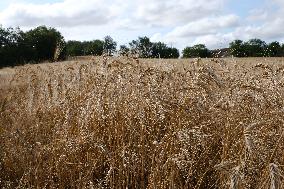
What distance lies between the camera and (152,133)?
374 centimetres

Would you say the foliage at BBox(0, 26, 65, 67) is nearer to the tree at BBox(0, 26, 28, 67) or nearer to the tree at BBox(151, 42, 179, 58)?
the tree at BBox(0, 26, 28, 67)

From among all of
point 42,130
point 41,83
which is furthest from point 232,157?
point 41,83

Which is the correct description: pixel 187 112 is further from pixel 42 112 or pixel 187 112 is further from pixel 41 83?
pixel 41 83

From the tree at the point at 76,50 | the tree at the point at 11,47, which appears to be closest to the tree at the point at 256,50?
the tree at the point at 76,50

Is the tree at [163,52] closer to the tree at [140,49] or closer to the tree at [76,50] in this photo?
the tree at [140,49]

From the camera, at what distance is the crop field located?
311cm

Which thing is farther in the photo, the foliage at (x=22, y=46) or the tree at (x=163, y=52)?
the foliage at (x=22, y=46)

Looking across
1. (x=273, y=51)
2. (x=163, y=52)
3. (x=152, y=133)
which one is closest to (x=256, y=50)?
(x=273, y=51)

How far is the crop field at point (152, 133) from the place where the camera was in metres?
3.11

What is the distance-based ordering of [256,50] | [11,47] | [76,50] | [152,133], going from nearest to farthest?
[152,133] → [256,50] → [76,50] → [11,47]

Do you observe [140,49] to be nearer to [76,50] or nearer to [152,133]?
[152,133]

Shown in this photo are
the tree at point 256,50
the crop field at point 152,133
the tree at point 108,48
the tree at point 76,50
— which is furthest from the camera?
the tree at point 76,50

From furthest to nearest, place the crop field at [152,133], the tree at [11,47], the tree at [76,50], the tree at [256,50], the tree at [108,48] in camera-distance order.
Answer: the tree at [11,47] → the tree at [76,50] → the tree at [256,50] → the tree at [108,48] → the crop field at [152,133]

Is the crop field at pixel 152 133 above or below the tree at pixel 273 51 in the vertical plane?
below
